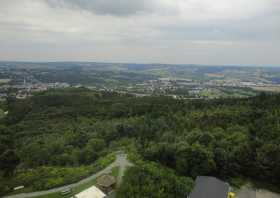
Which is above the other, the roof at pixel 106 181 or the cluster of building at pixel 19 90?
the roof at pixel 106 181

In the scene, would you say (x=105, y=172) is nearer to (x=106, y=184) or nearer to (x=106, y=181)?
(x=106, y=181)

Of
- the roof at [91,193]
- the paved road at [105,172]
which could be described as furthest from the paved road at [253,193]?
the roof at [91,193]

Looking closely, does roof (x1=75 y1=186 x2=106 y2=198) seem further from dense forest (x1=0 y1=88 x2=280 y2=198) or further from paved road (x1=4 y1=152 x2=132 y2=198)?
paved road (x1=4 y1=152 x2=132 y2=198)

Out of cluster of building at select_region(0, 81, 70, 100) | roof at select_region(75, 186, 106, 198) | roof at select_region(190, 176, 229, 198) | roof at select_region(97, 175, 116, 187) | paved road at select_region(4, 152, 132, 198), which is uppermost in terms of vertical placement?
roof at select_region(190, 176, 229, 198)

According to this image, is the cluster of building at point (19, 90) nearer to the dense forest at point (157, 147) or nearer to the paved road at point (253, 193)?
the dense forest at point (157, 147)

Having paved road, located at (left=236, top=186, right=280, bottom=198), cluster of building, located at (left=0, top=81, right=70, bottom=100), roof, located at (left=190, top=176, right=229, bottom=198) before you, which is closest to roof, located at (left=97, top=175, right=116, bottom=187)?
roof, located at (left=190, top=176, right=229, bottom=198)

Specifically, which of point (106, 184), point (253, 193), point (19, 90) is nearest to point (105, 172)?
point (106, 184)

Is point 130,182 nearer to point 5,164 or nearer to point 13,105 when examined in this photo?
point 5,164
